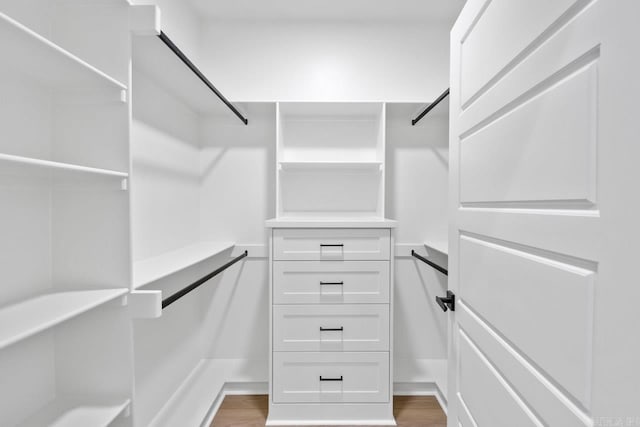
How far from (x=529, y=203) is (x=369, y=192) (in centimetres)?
146

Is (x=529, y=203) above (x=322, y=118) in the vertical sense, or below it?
below

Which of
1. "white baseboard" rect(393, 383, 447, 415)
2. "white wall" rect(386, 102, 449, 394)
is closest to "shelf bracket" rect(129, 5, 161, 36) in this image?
"white wall" rect(386, 102, 449, 394)

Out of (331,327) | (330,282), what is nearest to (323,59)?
(330,282)

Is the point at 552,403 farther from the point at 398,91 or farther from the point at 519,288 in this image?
the point at 398,91

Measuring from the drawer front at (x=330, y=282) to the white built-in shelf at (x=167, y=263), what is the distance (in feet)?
1.38

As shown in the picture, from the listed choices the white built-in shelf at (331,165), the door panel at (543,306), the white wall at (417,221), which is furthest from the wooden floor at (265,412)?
the white built-in shelf at (331,165)

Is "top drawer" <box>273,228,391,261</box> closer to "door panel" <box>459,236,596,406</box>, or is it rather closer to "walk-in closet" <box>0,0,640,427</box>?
"walk-in closet" <box>0,0,640,427</box>

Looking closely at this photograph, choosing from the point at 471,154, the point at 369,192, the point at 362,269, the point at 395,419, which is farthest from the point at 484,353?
the point at 369,192

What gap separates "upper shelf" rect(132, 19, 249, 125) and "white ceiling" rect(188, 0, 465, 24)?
2.08 feet

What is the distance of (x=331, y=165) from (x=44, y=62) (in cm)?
138

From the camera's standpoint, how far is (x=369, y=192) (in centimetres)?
211

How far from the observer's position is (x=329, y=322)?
1.70 metres

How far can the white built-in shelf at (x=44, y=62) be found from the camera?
61 centimetres

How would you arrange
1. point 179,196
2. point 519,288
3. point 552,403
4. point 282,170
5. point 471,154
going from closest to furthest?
point 552,403 < point 519,288 < point 471,154 < point 179,196 < point 282,170
